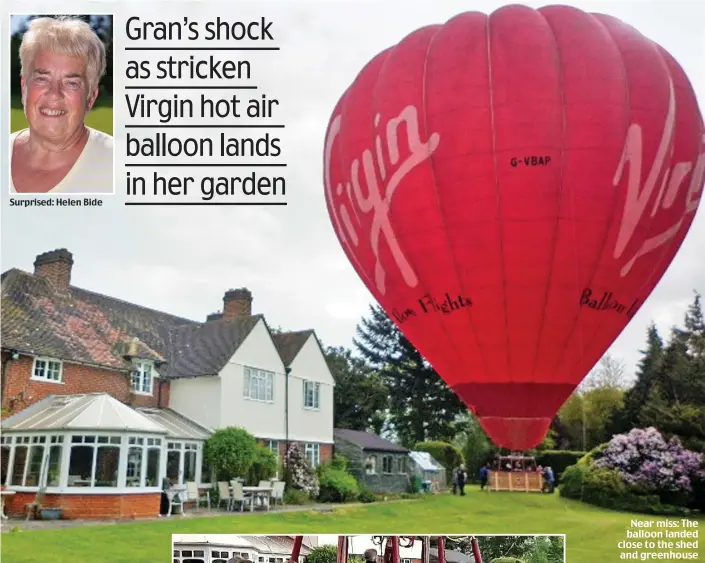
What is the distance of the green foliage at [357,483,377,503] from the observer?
26.5 feet

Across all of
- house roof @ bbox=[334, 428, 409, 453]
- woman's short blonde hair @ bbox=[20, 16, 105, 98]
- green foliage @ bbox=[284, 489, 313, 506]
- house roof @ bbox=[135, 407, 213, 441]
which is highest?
woman's short blonde hair @ bbox=[20, 16, 105, 98]

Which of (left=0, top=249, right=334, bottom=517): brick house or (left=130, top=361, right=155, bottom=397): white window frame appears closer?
(left=0, top=249, right=334, bottom=517): brick house

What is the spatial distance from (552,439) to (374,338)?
207 cm

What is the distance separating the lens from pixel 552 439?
7.70 meters

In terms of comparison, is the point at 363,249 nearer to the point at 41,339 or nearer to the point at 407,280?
the point at 407,280

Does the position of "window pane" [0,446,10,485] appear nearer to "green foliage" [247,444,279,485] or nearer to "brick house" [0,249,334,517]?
"brick house" [0,249,334,517]

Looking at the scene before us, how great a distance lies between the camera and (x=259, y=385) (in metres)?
9.50

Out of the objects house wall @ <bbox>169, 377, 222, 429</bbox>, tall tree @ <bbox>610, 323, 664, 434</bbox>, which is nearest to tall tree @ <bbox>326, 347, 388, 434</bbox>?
house wall @ <bbox>169, 377, 222, 429</bbox>

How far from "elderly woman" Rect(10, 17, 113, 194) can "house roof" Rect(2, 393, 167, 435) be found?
104 inches

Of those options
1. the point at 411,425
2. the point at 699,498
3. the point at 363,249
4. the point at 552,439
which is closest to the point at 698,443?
the point at 699,498

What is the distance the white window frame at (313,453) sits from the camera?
29.2ft

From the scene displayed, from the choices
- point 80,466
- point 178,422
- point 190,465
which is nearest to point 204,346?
point 178,422

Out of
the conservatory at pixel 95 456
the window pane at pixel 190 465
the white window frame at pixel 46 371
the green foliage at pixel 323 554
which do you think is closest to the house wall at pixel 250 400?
the conservatory at pixel 95 456

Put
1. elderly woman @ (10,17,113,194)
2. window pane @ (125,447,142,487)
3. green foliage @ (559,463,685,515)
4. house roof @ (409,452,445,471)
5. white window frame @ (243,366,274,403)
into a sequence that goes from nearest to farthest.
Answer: elderly woman @ (10,17,113,194), green foliage @ (559,463,685,515), window pane @ (125,447,142,487), house roof @ (409,452,445,471), white window frame @ (243,366,274,403)
